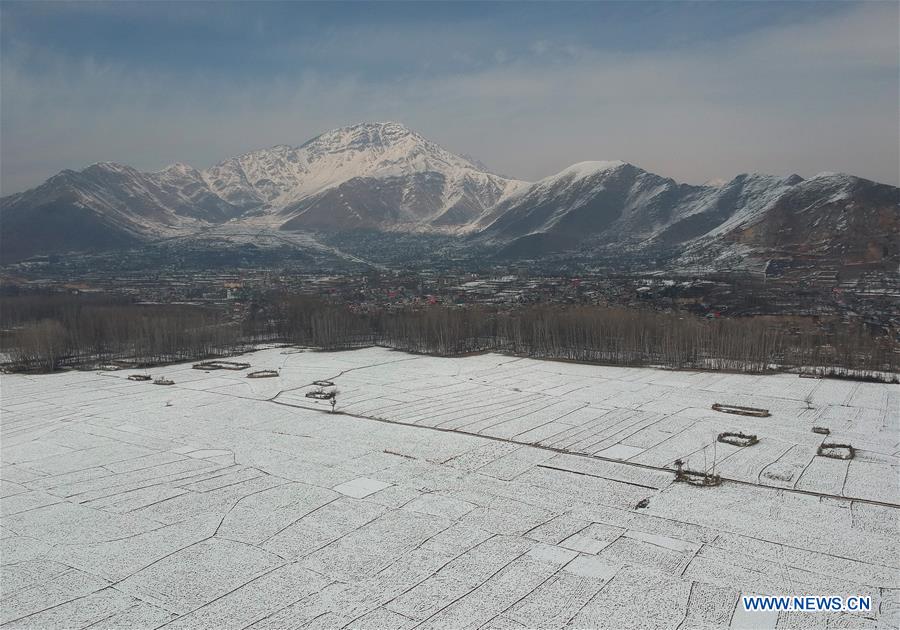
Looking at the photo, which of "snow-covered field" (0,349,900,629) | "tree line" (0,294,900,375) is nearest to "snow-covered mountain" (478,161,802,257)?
"tree line" (0,294,900,375)

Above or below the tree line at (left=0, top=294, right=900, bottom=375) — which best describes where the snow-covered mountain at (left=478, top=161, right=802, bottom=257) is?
above

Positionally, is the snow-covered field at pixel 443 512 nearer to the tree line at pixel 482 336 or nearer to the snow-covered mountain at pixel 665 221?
the tree line at pixel 482 336

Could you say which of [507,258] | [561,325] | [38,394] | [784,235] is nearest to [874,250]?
Answer: [784,235]

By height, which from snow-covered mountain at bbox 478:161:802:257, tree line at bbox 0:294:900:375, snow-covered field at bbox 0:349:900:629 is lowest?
snow-covered field at bbox 0:349:900:629

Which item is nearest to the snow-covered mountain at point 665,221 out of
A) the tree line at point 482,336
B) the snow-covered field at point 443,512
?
the tree line at point 482,336

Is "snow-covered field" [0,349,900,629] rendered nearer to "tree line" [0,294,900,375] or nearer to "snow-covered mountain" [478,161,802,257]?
"tree line" [0,294,900,375]

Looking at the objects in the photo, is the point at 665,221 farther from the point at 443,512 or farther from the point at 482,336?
the point at 443,512

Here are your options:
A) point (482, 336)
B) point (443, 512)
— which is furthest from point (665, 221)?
point (443, 512)
